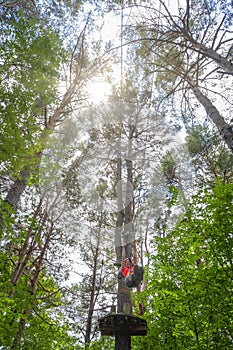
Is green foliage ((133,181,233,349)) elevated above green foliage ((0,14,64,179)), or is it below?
below

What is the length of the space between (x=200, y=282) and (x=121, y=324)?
1162 millimetres

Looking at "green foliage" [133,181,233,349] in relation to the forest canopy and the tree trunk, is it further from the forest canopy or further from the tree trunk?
the tree trunk

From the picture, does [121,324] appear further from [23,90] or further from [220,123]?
[220,123]

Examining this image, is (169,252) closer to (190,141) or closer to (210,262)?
(210,262)

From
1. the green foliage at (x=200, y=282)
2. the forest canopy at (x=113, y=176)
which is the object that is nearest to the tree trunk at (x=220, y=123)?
the forest canopy at (x=113, y=176)

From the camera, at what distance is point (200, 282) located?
327cm

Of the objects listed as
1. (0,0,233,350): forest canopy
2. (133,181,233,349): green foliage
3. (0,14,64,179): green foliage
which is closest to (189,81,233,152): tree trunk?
(0,0,233,350): forest canopy

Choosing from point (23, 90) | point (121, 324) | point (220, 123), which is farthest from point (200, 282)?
point (23, 90)

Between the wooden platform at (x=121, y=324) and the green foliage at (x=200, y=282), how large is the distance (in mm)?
666

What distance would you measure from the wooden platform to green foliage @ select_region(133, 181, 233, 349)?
0.67 meters

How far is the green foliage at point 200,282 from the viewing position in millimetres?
3039

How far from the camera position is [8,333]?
519 cm

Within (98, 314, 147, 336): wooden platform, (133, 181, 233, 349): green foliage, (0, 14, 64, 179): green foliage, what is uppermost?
(0, 14, 64, 179): green foliage

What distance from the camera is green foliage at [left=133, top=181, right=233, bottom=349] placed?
9.97 ft
